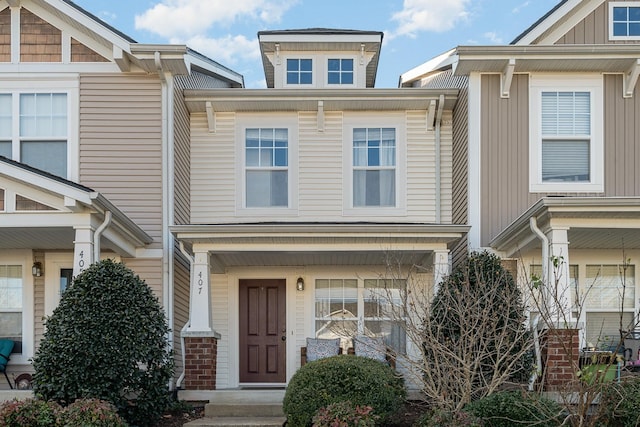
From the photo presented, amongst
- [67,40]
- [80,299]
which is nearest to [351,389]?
[80,299]

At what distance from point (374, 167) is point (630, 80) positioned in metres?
4.29

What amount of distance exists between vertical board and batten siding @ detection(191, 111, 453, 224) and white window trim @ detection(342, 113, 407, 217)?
6 cm

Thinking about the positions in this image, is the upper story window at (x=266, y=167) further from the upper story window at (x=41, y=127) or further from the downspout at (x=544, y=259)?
the downspout at (x=544, y=259)

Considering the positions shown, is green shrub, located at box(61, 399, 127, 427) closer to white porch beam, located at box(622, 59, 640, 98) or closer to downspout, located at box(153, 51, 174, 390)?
downspout, located at box(153, 51, 174, 390)

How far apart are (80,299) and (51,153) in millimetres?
3531

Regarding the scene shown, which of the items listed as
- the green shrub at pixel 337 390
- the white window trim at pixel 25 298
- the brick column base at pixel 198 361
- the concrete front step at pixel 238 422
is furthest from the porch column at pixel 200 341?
the white window trim at pixel 25 298

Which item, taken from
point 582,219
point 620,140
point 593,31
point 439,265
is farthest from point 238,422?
point 593,31

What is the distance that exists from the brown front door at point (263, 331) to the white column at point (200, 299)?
2.14 meters

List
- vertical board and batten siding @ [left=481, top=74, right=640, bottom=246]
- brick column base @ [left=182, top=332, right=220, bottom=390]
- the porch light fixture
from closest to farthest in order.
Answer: brick column base @ [left=182, top=332, right=220, bottom=390] → vertical board and batten siding @ [left=481, top=74, right=640, bottom=246] → the porch light fixture

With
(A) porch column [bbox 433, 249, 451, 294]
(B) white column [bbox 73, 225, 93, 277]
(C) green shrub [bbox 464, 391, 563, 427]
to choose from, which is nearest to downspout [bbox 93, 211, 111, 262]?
(B) white column [bbox 73, 225, 93, 277]

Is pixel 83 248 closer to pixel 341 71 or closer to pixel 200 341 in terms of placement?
pixel 200 341

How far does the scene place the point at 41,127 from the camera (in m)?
11.3

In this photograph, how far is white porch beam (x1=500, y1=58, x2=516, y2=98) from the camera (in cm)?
1099

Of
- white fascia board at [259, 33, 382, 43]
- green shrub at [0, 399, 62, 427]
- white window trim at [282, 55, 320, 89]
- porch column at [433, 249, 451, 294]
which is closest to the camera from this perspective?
green shrub at [0, 399, 62, 427]
